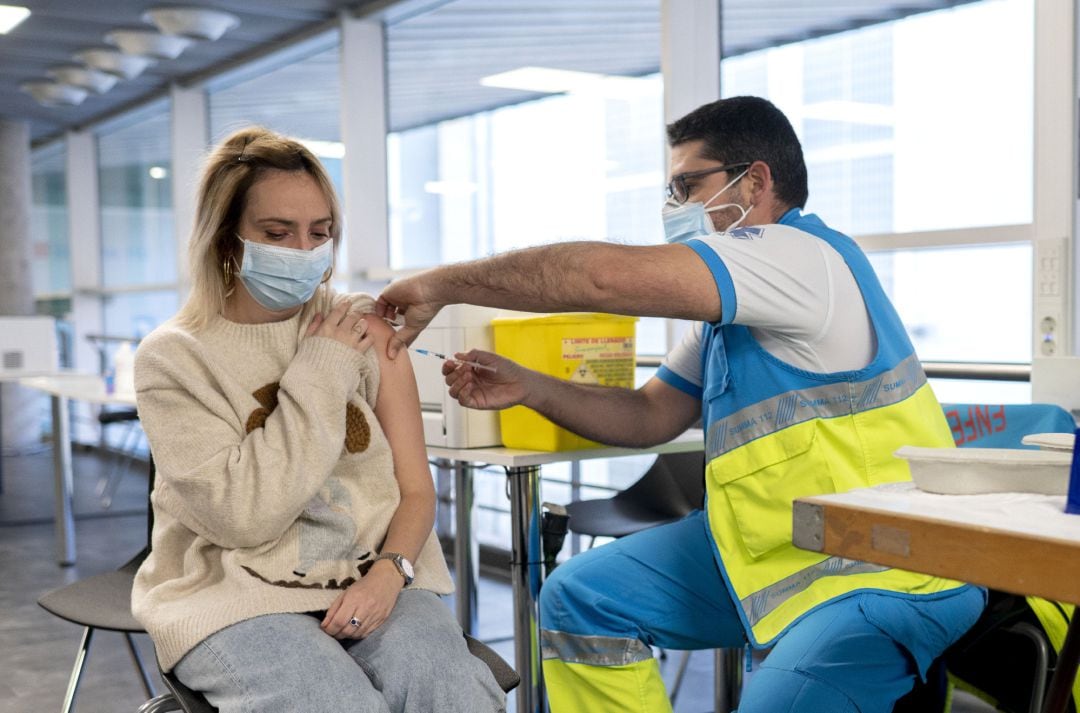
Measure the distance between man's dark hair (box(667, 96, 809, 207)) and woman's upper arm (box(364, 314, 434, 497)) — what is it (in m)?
0.74

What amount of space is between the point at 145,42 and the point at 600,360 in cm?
443

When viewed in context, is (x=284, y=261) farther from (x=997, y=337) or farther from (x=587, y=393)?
(x=997, y=337)

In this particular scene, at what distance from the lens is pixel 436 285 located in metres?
1.87

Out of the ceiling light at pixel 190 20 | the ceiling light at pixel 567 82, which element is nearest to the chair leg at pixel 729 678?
the ceiling light at pixel 567 82

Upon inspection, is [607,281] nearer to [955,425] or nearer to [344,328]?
[344,328]

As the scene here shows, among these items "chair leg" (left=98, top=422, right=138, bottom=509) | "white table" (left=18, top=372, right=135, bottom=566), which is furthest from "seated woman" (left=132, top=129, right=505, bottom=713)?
"chair leg" (left=98, top=422, right=138, bottom=509)

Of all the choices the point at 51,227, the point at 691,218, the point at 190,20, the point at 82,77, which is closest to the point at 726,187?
the point at 691,218

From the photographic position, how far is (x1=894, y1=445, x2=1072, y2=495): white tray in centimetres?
118

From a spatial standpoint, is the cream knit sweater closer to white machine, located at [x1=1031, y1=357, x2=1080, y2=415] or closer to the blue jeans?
the blue jeans

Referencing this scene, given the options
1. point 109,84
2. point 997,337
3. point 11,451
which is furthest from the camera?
point 11,451

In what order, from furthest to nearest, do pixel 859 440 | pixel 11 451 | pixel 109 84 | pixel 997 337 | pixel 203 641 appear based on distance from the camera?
pixel 11 451 → pixel 109 84 → pixel 997 337 → pixel 859 440 → pixel 203 641

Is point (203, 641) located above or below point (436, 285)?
below

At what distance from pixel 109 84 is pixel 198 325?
20.7 ft

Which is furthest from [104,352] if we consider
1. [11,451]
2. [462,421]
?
[462,421]
